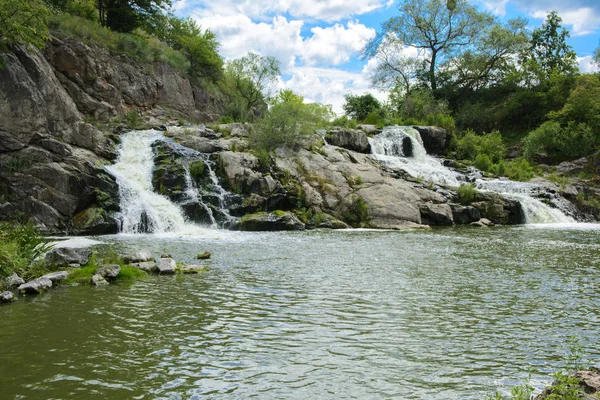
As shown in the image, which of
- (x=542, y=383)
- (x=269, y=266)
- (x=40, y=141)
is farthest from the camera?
(x=40, y=141)

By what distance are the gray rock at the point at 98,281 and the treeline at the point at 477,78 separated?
1575 inches

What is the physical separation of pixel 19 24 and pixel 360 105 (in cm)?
4105

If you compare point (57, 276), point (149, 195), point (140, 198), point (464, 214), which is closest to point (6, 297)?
point (57, 276)

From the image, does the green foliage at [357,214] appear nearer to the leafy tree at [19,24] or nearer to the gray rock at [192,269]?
the gray rock at [192,269]

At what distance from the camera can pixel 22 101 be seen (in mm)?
25453

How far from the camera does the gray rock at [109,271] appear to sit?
40.8 feet

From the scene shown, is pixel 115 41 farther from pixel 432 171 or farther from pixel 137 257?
pixel 137 257

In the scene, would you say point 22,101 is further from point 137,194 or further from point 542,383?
point 542,383

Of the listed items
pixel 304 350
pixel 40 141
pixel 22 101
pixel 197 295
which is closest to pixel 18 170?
pixel 40 141

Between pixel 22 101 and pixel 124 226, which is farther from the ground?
pixel 22 101

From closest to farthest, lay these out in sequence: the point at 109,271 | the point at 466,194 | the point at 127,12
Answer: the point at 109,271 → the point at 466,194 → the point at 127,12

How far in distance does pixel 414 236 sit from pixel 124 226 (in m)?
14.7

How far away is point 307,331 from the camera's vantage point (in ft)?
27.5

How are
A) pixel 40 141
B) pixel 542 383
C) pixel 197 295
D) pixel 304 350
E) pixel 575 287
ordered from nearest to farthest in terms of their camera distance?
pixel 542 383 → pixel 304 350 → pixel 197 295 → pixel 575 287 → pixel 40 141
